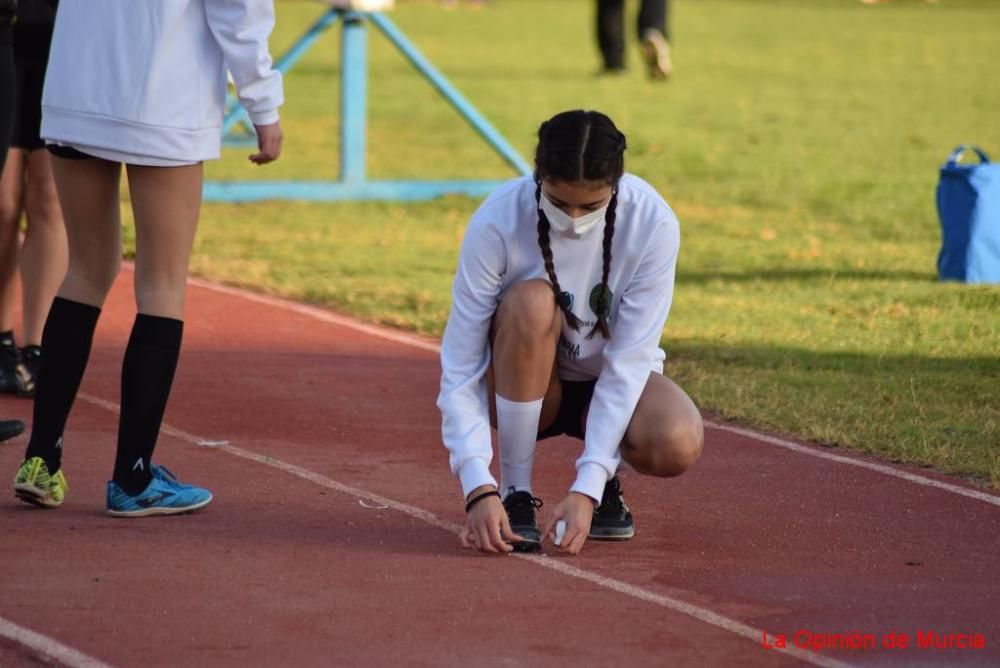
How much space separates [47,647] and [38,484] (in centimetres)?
122

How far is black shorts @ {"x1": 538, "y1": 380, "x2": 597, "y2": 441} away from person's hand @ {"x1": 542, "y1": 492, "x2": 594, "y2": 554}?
0.41 metres

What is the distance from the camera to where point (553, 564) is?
17.2 feet

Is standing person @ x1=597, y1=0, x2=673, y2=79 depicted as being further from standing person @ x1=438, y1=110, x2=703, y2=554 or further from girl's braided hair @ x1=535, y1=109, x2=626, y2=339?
girl's braided hair @ x1=535, y1=109, x2=626, y2=339

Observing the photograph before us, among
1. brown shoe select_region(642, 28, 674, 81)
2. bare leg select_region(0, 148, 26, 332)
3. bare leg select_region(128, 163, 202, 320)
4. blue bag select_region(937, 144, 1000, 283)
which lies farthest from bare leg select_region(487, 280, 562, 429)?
brown shoe select_region(642, 28, 674, 81)

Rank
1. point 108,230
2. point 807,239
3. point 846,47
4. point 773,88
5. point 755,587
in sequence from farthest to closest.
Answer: point 846,47
point 773,88
point 807,239
point 108,230
point 755,587

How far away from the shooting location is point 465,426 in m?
5.24

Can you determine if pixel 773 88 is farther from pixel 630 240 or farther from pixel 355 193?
pixel 630 240

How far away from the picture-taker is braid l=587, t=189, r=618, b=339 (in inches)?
206

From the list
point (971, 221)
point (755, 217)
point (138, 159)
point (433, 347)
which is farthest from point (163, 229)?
point (755, 217)

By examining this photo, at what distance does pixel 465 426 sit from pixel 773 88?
57.8 ft

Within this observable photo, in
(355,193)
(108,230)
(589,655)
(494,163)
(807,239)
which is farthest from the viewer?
(494,163)

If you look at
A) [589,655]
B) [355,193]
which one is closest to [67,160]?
[589,655]

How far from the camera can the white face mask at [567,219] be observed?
515cm

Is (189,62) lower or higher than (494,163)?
higher
